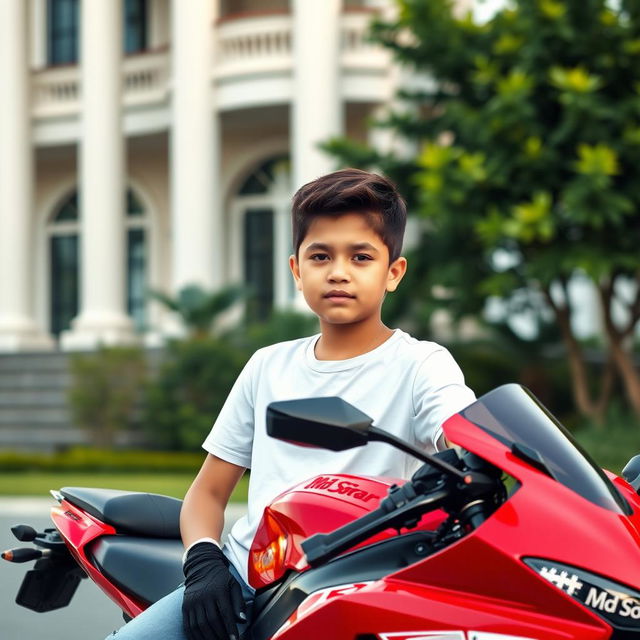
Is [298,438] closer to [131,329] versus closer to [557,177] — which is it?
[557,177]

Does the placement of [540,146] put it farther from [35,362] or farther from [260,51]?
[35,362]

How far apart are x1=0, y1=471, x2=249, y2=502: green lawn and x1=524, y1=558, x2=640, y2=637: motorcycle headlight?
9664 mm

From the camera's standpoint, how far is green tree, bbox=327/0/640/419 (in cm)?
1267

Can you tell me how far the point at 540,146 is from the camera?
13.2 meters

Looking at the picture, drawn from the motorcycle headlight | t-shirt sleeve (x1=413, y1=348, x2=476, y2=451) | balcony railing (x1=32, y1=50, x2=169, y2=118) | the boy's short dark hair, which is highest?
balcony railing (x1=32, y1=50, x2=169, y2=118)

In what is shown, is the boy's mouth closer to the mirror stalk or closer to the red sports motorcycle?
the red sports motorcycle

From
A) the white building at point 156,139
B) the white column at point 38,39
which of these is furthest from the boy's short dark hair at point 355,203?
the white column at point 38,39

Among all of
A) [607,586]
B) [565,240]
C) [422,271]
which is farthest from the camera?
[422,271]

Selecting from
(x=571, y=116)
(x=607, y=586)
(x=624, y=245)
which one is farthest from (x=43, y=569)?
(x=624, y=245)

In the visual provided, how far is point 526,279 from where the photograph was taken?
46.5 feet

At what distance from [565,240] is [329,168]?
18.6 ft

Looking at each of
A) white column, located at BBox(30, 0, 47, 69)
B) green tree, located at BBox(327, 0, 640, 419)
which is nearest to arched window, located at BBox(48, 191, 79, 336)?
white column, located at BBox(30, 0, 47, 69)

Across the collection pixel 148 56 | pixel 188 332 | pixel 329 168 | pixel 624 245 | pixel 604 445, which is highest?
pixel 148 56

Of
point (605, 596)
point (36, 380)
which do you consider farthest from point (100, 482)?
point (605, 596)
